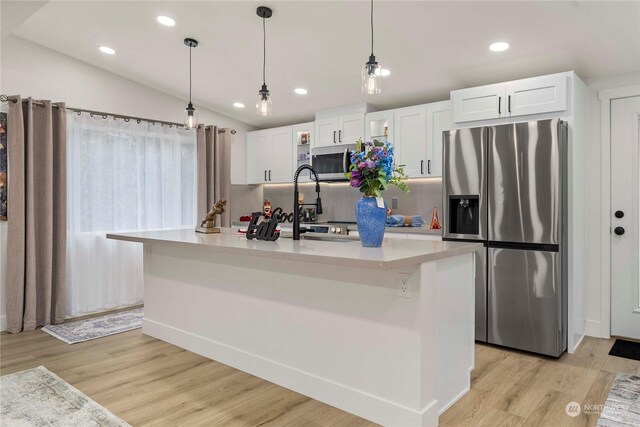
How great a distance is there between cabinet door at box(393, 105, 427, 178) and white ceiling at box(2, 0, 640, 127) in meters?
0.23

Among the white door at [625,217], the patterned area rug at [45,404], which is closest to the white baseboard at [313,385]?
the patterned area rug at [45,404]

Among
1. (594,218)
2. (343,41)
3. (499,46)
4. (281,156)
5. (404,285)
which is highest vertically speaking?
(343,41)

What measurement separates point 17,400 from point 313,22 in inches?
131

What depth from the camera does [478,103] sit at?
3854 millimetres

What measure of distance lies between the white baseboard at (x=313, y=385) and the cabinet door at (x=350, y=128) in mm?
2840

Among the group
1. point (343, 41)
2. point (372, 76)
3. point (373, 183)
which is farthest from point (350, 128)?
point (373, 183)

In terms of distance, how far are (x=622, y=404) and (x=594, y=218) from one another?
188 centimetres

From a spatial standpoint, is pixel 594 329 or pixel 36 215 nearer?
pixel 594 329

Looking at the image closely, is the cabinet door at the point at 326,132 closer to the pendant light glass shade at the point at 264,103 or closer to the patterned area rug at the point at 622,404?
the pendant light glass shade at the point at 264,103

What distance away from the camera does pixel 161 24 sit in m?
3.78

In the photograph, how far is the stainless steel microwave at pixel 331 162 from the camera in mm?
5172

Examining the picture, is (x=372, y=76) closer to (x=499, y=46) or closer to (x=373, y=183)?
(x=373, y=183)

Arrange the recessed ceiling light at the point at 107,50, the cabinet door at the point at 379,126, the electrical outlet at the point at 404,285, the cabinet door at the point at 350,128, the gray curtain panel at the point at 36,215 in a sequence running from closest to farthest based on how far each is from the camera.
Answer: the electrical outlet at the point at 404,285
the gray curtain panel at the point at 36,215
the recessed ceiling light at the point at 107,50
the cabinet door at the point at 379,126
the cabinet door at the point at 350,128

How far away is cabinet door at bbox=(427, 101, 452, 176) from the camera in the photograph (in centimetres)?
434
